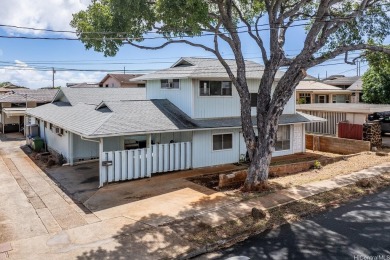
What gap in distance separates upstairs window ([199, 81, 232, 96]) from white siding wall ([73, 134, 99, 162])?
772 centimetres

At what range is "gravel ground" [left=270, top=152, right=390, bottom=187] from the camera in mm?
16367

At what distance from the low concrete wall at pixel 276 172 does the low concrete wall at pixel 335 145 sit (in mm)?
3087

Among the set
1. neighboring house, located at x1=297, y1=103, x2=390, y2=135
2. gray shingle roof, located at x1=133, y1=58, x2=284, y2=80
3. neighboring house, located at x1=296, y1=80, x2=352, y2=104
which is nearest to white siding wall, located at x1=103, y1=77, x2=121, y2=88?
neighboring house, located at x1=296, y1=80, x2=352, y2=104

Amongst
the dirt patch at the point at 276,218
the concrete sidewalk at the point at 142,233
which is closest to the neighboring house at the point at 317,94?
the dirt patch at the point at 276,218

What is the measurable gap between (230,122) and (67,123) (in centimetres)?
920

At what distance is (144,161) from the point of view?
1677 centimetres

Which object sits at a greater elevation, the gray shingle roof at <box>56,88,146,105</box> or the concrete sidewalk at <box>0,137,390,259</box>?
the gray shingle roof at <box>56,88,146,105</box>

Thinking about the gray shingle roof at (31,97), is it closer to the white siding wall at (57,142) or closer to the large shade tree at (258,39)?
the white siding wall at (57,142)

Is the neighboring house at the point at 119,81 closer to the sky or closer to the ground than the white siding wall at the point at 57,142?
closer to the sky

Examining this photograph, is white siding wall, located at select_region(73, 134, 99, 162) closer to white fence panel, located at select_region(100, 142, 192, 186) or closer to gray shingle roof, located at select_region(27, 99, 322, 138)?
gray shingle roof, located at select_region(27, 99, 322, 138)

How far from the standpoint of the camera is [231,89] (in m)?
20.4

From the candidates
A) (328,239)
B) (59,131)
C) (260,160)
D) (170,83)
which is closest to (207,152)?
(170,83)

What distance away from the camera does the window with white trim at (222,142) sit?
772 inches

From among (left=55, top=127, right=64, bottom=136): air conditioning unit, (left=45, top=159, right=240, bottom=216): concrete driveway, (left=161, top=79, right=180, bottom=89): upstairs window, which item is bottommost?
(left=45, top=159, right=240, bottom=216): concrete driveway
